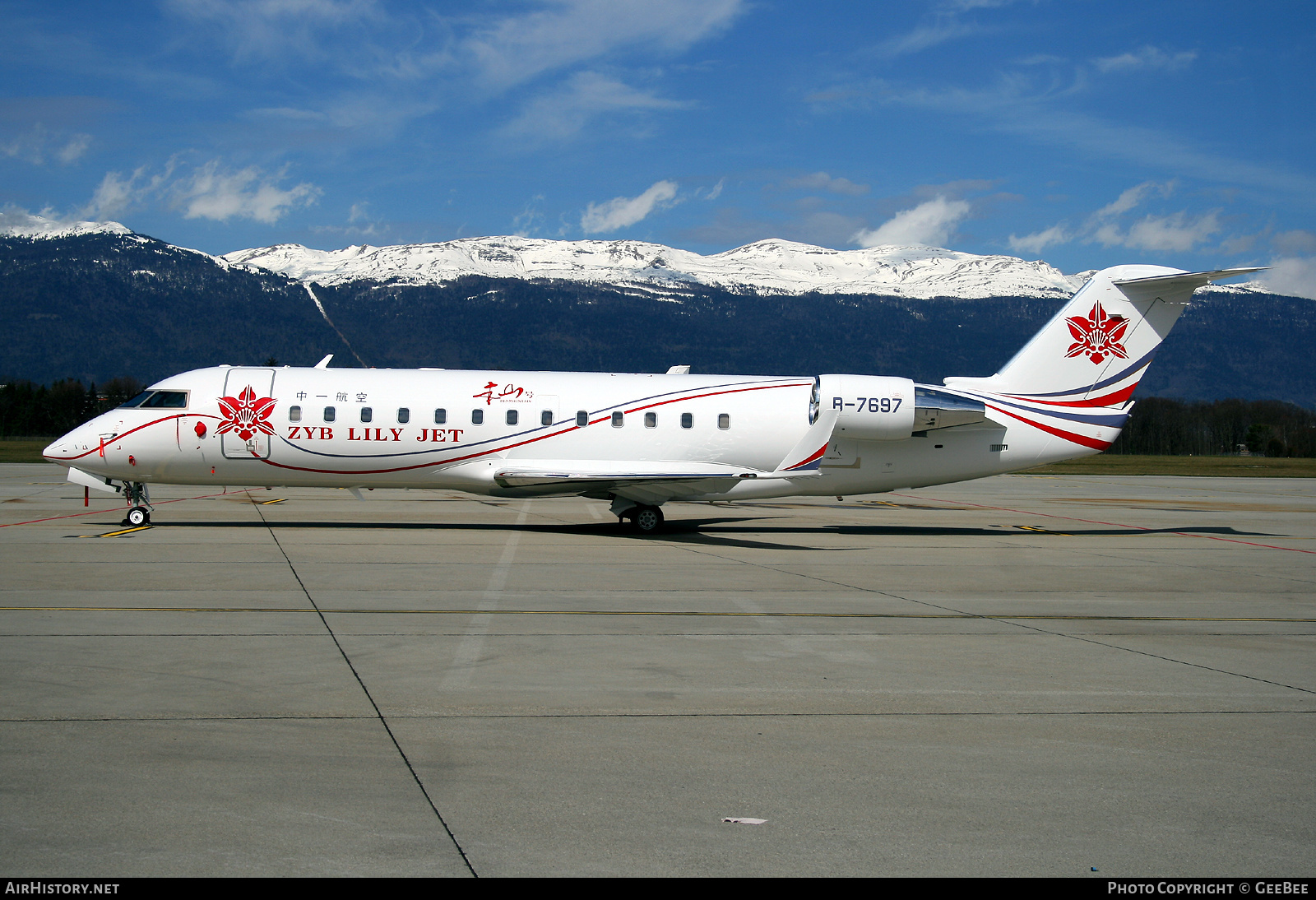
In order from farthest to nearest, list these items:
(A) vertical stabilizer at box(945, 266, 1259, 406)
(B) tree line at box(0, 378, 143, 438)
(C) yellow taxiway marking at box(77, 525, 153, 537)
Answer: (B) tree line at box(0, 378, 143, 438), (A) vertical stabilizer at box(945, 266, 1259, 406), (C) yellow taxiway marking at box(77, 525, 153, 537)

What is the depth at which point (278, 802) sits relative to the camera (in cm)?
581

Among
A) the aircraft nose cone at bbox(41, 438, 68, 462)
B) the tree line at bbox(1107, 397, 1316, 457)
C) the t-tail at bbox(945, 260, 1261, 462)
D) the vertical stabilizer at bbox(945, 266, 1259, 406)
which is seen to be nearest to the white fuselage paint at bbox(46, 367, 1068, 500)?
the aircraft nose cone at bbox(41, 438, 68, 462)

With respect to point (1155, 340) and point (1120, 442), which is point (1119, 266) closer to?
point (1155, 340)

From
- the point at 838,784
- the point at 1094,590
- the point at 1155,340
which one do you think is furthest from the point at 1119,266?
the point at 838,784

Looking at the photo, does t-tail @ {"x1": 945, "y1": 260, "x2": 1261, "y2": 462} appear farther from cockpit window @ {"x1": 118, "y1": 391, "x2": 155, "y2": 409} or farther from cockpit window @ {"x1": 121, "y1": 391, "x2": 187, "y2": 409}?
cockpit window @ {"x1": 118, "y1": 391, "x2": 155, "y2": 409}

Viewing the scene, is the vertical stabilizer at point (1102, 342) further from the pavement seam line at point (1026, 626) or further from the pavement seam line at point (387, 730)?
the pavement seam line at point (387, 730)

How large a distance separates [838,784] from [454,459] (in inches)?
667

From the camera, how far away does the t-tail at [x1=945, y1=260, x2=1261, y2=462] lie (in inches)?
928

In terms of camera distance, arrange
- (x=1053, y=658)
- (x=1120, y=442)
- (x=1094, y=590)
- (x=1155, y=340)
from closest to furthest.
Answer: (x=1053, y=658) → (x=1094, y=590) → (x=1155, y=340) → (x=1120, y=442)

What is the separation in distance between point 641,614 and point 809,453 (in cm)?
1018

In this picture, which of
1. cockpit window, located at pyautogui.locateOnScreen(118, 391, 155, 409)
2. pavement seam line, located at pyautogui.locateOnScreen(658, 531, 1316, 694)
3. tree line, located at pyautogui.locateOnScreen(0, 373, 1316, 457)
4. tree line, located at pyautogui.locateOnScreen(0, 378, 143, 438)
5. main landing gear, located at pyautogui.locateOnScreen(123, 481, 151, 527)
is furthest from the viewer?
tree line, located at pyautogui.locateOnScreen(0, 373, 1316, 457)

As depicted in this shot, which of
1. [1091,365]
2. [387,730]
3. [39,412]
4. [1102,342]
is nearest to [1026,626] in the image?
[387,730]

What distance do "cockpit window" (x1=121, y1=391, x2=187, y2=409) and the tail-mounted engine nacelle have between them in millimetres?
14278

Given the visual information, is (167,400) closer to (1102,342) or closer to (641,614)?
(641,614)
